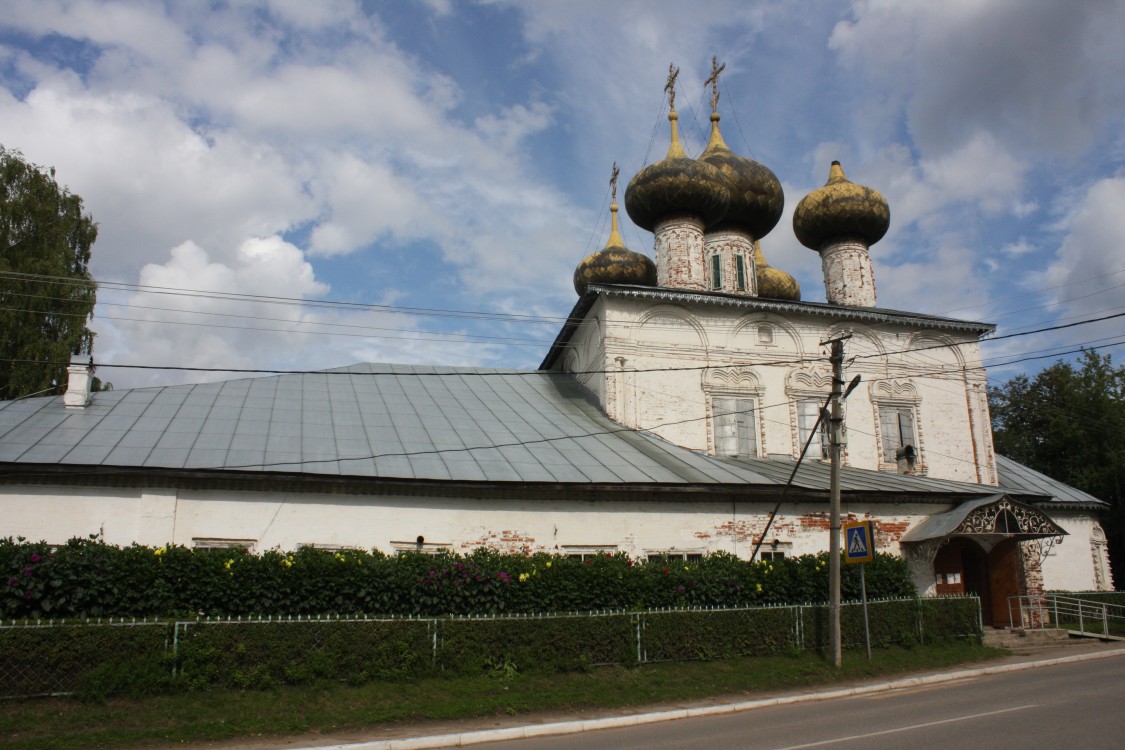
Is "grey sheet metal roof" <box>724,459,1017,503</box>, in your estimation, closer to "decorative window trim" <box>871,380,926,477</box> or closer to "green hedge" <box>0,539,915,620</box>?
"decorative window trim" <box>871,380,926,477</box>

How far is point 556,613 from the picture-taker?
1222 centimetres

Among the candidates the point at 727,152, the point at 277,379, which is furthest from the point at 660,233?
the point at 277,379

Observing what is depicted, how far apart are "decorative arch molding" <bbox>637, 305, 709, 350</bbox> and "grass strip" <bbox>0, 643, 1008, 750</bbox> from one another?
8744mm

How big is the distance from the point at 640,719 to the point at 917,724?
3.11 meters

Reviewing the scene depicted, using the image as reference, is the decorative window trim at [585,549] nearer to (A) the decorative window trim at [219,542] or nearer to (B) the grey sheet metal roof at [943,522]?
(A) the decorative window trim at [219,542]

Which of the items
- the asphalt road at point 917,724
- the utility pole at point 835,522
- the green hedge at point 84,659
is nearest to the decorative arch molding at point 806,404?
the utility pole at point 835,522

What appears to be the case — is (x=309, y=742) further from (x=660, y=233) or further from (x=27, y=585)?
(x=660, y=233)

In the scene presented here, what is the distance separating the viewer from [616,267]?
2564cm

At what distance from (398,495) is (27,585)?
19.3ft

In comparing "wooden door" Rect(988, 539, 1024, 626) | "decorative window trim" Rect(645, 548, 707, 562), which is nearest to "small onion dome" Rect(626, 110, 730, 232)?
"decorative window trim" Rect(645, 548, 707, 562)

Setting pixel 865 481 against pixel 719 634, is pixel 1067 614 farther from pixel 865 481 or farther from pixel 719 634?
pixel 719 634

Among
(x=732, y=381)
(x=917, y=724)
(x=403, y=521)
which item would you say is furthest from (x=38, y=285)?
(x=917, y=724)

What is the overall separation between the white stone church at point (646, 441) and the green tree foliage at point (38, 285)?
8.48 meters

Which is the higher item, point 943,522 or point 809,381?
point 809,381
